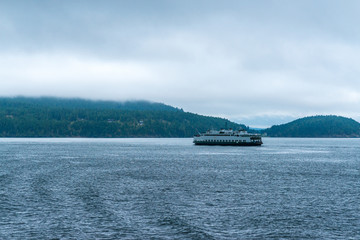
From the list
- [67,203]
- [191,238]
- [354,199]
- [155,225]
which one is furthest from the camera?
[354,199]

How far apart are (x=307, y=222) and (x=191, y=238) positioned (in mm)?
12902

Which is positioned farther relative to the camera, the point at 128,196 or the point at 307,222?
the point at 128,196

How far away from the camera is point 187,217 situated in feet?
124

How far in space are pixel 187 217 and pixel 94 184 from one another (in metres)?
28.1

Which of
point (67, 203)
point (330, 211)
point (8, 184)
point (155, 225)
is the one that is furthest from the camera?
point (8, 184)

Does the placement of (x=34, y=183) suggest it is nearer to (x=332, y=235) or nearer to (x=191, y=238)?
(x=191, y=238)

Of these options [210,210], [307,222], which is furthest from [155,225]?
[307,222]

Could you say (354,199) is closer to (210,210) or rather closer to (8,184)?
(210,210)

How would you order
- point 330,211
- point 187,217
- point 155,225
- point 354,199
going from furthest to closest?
point 354,199 < point 330,211 < point 187,217 < point 155,225

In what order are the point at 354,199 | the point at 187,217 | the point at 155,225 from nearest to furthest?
the point at 155,225 → the point at 187,217 → the point at 354,199

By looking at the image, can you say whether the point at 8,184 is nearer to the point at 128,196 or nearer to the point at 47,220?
the point at 128,196

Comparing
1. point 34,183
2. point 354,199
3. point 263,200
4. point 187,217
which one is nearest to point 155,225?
point 187,217

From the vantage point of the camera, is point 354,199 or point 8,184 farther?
point 8,184

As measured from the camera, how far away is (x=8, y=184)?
60.0 meters
